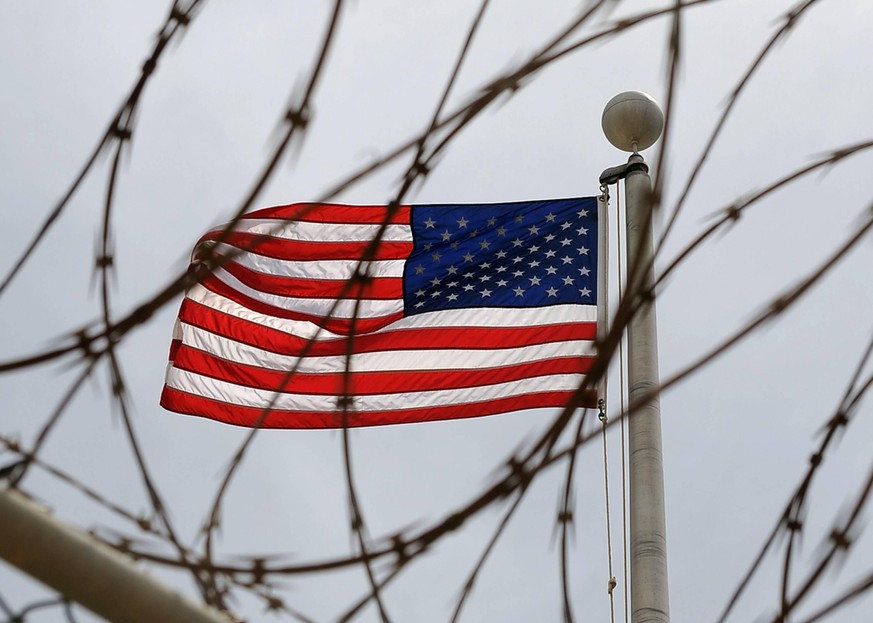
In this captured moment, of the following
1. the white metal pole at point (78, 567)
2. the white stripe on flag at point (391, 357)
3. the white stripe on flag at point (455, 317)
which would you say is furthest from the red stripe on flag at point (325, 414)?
the white metal pole at point (78, 567)

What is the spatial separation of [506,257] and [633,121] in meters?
1.56

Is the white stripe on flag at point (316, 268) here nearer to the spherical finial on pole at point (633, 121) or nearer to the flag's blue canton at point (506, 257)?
the flag's blue canton at point (506, 257)

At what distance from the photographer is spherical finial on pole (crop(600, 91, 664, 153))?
10086mm

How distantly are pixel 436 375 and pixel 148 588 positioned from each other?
761cm

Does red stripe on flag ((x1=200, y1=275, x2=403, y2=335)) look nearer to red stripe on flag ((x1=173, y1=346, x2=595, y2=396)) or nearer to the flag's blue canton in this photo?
the flag's blue canton

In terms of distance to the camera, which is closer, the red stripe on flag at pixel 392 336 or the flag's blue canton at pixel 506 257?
the red stripe on flag at pixel 392 336

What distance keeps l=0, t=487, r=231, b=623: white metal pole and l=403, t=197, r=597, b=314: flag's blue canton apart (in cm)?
772

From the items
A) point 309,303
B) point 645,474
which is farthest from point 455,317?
point 645,474

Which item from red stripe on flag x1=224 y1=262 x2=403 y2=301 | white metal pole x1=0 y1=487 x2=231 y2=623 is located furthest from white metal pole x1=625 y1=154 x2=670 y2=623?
white metal pole x1=0 y1=487 x2=231 y2=623

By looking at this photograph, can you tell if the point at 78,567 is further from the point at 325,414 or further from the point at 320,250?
the point at 320,250

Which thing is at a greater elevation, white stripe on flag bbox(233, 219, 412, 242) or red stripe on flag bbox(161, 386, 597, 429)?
white stripe on flag bbox(233, 219, 412, 242)

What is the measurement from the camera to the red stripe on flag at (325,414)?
9.60 m

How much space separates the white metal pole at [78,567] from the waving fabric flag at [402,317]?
7.30 meters

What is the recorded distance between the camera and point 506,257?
10273 millimetres
